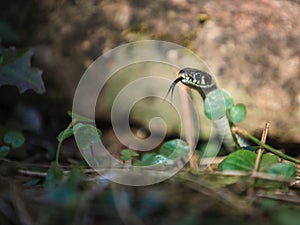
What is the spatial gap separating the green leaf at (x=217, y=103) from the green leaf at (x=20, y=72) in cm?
80

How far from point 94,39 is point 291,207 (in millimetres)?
1427

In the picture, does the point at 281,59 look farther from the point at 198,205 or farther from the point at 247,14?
the point at 198,205

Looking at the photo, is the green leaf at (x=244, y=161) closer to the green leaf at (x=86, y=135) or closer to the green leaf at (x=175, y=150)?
the green leaf at (x=175, y=150)

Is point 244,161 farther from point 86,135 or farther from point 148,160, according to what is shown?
point 86,135

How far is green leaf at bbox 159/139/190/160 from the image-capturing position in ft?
5.58

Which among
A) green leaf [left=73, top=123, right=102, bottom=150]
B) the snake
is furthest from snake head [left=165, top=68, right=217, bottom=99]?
green leaf [left=73, top=123, right=102, bottom=150]

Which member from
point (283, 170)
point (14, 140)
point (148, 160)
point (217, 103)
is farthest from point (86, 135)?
point (283, 170)

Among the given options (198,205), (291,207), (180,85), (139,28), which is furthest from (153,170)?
(139,28)

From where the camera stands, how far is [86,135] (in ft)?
5.48

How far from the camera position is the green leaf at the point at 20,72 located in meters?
2.16

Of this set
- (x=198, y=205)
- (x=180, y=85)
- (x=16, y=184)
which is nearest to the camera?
(x=198, y=205)

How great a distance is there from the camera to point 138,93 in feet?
7.21

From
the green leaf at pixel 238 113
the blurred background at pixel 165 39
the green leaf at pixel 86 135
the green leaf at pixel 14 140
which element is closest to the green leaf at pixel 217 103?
the green leaf at pixel 238 113

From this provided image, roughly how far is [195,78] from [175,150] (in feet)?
1.33
